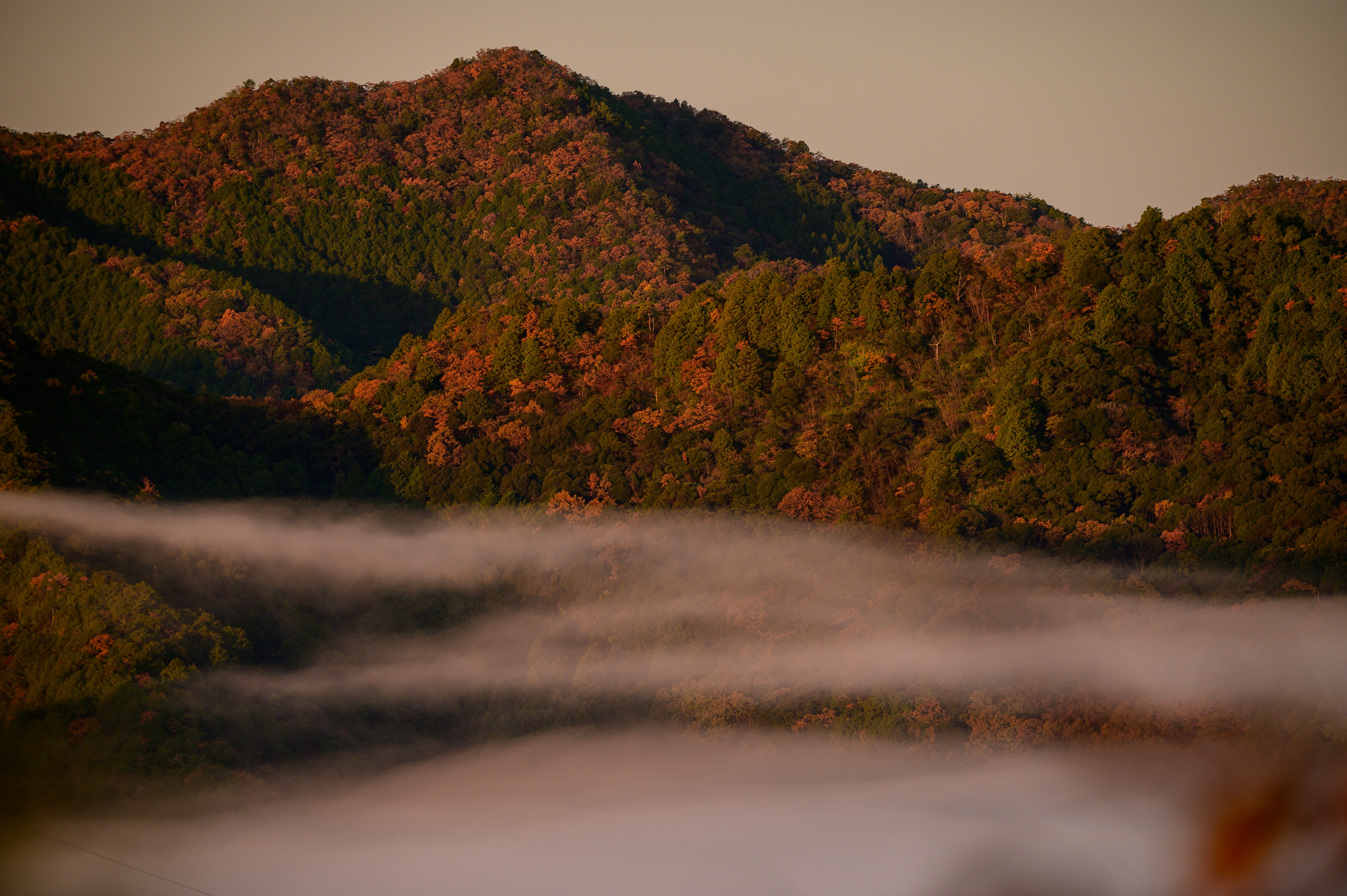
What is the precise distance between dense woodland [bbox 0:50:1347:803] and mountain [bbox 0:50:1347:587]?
4.4 inches

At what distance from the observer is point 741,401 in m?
46.4

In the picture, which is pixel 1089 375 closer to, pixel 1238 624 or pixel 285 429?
pixel 1238 624

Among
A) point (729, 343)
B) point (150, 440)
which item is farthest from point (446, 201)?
point (150, 440)

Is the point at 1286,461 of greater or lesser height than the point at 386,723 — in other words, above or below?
above

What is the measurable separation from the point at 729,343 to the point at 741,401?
7.96 feet

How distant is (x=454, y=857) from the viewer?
4097 cm

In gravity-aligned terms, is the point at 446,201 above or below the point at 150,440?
above

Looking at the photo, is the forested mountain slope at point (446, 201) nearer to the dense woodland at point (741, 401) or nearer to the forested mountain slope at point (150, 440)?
the dense woodland at point (741, 401)

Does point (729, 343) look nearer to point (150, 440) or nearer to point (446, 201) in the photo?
point (150, 440)

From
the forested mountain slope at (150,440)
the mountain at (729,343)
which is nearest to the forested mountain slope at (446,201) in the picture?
the mountain at (729,343)

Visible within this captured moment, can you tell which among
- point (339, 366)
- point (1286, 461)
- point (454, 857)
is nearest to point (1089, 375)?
point (1286, 461)

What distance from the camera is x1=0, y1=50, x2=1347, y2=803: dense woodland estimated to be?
36406 mm

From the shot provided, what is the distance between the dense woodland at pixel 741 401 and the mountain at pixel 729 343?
0.36 feet

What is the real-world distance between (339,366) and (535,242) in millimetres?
14456
